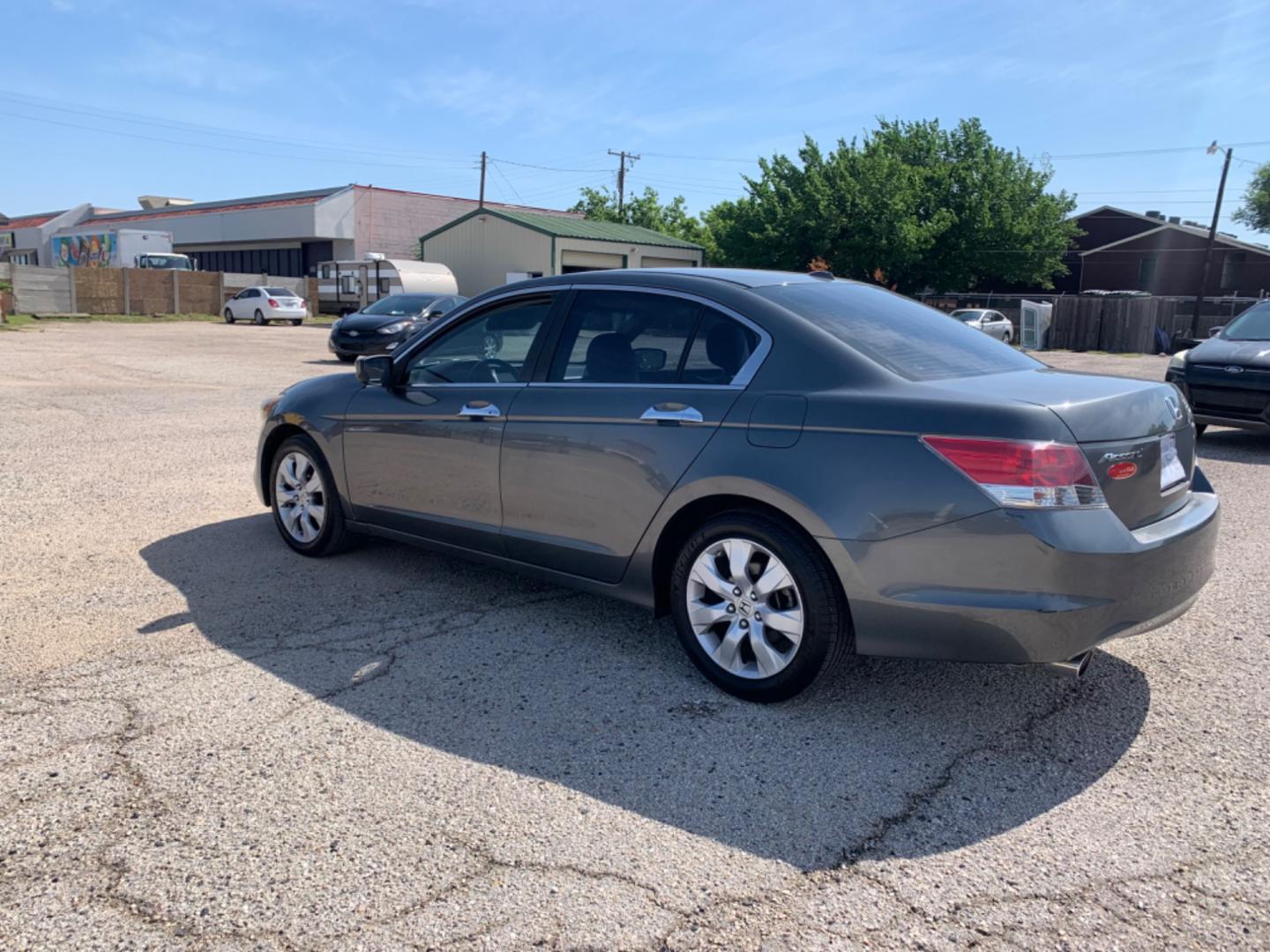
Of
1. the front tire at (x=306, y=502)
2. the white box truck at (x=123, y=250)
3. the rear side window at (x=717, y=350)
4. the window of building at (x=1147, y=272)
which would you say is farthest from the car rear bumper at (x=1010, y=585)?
the window of building at (x=1147, y=272)

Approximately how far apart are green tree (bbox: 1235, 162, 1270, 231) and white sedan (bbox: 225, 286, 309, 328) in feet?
207

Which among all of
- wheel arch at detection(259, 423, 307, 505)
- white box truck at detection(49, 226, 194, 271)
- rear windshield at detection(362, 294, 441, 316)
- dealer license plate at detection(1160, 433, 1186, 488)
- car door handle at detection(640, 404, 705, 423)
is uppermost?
white box truck at detection(49, 226, 194, 271)

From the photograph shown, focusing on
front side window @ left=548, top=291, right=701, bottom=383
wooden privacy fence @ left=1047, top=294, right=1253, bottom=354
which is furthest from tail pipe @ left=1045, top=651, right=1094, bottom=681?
wooden privacy fence @ left=1047, top=294, right=1253, bottom=354

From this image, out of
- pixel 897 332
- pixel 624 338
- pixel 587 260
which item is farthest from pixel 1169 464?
pixel 587 260

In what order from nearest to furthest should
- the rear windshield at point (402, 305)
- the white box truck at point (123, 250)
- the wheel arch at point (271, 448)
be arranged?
the wheel arch at point (271, 448) → the rear windshield at point (402, 305) → the white box truck at point (123, 250)

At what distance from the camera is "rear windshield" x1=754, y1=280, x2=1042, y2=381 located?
381cm

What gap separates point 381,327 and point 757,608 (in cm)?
1731

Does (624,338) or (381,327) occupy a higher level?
(624,338)

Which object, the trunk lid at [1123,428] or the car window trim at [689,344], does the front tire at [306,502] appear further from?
the trunk lid at [1123,428]

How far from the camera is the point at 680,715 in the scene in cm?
369

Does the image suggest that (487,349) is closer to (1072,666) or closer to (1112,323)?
(1072,666)

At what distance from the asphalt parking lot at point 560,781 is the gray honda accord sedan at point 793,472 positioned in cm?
39

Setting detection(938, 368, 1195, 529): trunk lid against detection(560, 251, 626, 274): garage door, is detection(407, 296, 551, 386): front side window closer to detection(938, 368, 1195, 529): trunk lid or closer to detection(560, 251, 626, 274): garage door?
detection(938, 368, 1195, 529): trunk lid

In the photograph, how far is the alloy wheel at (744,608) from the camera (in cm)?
361
